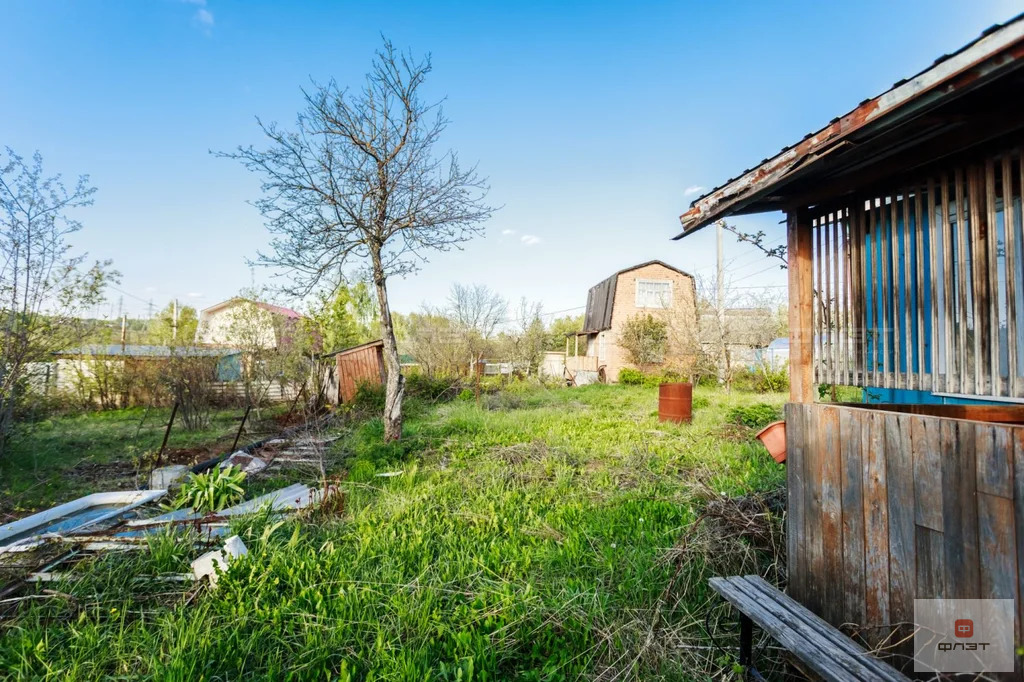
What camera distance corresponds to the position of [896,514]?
2.04 meters

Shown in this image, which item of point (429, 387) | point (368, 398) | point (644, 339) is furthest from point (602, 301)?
point (368, 398)

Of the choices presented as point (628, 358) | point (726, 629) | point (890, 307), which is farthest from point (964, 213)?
point (628, 358)

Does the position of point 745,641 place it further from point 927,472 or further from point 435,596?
point 435,596

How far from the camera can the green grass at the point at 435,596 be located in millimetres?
2311

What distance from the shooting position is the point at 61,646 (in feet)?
7.93

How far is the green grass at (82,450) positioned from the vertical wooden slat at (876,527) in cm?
758

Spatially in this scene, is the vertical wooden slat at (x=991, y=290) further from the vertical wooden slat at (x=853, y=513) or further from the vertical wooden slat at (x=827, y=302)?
the vertical wooden slat at (x=827, y=302)

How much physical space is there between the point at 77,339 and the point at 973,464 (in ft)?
32.1

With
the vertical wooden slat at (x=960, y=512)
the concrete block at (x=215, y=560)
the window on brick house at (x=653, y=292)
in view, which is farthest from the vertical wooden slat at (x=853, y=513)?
the window on brick house at (x=653, y=292)

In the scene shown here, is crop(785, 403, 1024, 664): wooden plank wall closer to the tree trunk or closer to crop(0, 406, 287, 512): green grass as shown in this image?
the tree trunk

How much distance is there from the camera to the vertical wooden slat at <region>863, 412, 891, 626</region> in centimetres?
209

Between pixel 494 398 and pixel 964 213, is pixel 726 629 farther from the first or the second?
pixel 494 398

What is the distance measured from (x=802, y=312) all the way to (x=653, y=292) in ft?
66.6

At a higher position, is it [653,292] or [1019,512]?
[653,292]
